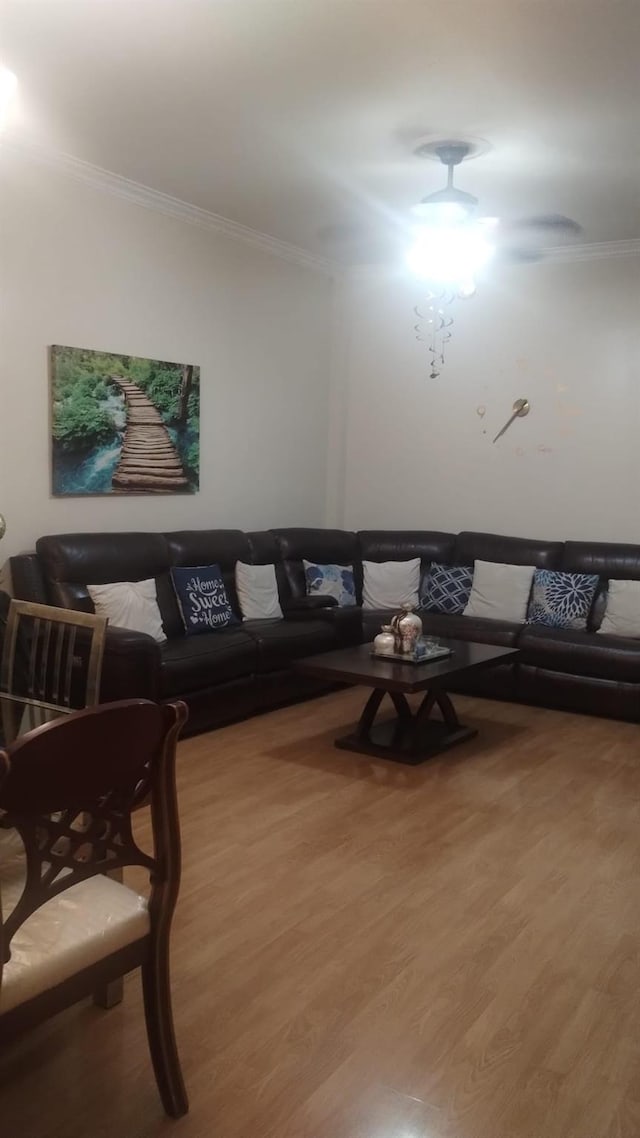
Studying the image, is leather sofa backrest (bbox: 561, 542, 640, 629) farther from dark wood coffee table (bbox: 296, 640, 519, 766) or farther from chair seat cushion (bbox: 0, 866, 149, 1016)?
chair seat cushion (bbox: 0, 866, 149, 1016)

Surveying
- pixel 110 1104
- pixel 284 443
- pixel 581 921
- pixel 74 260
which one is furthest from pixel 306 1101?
pixel 284 443

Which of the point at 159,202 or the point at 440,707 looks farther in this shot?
the point at 159,202

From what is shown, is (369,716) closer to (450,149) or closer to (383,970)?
(383,970)

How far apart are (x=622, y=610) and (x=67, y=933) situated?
429cm

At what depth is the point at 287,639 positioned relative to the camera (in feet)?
16.7

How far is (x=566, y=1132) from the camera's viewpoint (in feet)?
6.53

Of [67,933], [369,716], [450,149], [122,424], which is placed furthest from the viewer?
[122,424]

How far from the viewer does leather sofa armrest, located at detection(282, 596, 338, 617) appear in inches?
219

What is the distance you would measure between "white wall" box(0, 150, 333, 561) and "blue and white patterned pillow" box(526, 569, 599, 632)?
6.27 ft

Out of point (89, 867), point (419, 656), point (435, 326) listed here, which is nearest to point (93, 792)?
point (89, 867)

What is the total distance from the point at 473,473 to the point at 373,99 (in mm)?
3221

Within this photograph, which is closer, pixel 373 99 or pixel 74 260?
pixel 373 99

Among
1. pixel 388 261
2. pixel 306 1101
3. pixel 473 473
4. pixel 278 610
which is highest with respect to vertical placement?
pixel 388 261

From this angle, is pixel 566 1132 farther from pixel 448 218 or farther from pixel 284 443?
pixel 284 443
